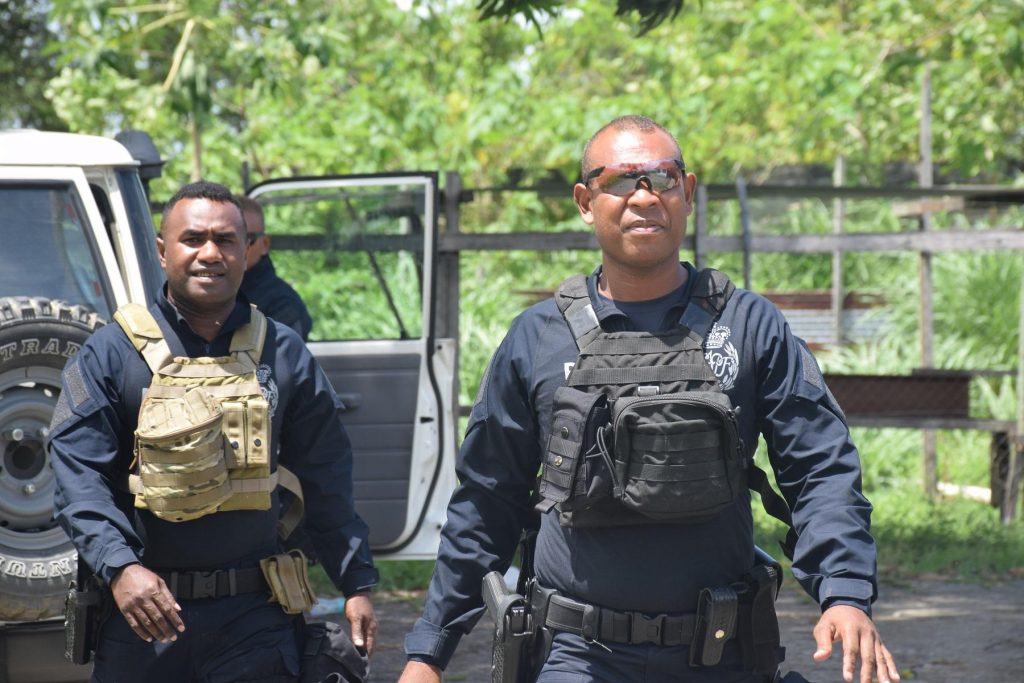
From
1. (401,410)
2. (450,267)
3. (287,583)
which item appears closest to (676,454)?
(287,583)

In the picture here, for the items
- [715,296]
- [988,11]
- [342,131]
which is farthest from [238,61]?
[715,296]

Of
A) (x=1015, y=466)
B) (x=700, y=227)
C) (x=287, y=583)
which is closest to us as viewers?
(x=287, y=583)

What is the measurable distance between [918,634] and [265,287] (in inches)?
135

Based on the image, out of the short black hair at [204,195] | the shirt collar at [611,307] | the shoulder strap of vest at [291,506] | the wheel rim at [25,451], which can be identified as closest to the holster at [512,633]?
the shirt collar at [611,307]

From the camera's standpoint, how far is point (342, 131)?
43.8 ft

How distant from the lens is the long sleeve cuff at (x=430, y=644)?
10.1 ft

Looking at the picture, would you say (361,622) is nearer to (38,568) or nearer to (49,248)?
(38,568)

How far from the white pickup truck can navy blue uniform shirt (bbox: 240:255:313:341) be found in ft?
1.42

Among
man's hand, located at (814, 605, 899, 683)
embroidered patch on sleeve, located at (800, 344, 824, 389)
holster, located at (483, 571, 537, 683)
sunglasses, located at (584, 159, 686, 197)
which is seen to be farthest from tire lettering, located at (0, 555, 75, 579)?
man's hand, located at (814, 605, 899, 683)

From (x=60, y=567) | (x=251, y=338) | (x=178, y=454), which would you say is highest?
(x=251, y=338)

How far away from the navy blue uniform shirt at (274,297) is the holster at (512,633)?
333 centimetres

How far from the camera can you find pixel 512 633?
9.88ft

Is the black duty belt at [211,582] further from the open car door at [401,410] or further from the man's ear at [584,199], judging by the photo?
the open car door at [401,410]

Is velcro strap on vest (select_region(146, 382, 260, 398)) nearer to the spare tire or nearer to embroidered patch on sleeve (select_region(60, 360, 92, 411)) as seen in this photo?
embroidered patch on sleeve (select_region(60, 360, 92, 411))
